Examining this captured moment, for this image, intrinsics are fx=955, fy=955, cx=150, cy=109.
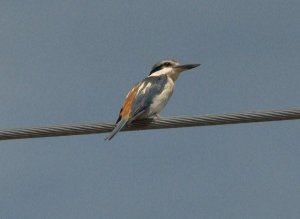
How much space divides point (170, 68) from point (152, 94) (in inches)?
53.9

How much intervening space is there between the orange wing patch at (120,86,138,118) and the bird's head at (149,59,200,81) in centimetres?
103

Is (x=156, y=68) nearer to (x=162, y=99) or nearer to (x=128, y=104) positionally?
(x=162, y=99)

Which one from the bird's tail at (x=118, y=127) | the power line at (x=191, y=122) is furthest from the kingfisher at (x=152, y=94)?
the power line at (x=191, y=122)

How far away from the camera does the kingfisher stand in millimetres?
9828

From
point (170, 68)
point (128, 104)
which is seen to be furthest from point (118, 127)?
point (170, 68)

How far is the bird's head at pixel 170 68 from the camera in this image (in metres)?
11.9

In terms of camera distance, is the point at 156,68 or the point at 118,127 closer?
the point at 118,127

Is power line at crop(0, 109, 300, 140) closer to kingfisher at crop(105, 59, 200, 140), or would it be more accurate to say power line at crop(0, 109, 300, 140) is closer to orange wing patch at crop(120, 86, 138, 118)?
kingfisher at crop(105, 59, 200, 140)

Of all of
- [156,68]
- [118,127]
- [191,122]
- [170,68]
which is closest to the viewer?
[191,122]

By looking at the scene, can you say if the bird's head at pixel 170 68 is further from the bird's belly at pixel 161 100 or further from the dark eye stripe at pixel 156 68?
the bird's belly at pixel 161 100

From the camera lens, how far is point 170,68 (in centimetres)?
1198

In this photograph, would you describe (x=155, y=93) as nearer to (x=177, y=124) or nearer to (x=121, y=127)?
(x=121, y=127)

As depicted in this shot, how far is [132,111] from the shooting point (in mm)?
9836

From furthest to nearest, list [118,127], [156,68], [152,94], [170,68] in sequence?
1. [156,68]
2. [170,68]
3. [152,94]
4. [118,127]
